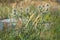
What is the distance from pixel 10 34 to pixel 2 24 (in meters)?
0.35

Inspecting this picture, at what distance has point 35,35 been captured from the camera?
4328 millimetres

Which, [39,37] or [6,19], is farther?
[6,19]

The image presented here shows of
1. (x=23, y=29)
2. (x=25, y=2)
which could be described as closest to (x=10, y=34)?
(x=23, y=29)

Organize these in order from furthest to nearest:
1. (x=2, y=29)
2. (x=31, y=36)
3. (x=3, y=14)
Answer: (x=3, y=14) → (x=2, y=29) → (x=31, y=36)

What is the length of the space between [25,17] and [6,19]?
37cm

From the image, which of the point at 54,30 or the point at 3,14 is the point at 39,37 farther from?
the point at 3,14

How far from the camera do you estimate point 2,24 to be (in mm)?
4680

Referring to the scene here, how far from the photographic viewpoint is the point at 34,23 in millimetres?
4504

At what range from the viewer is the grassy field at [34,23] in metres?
4.35

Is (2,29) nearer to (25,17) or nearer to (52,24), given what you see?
(25,17)

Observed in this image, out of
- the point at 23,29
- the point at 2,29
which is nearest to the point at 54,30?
the point at 23,29

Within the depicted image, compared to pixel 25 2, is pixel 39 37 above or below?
below

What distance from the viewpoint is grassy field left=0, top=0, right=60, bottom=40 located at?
4352 mm

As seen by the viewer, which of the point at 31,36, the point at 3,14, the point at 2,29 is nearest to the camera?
the point at 31,36
